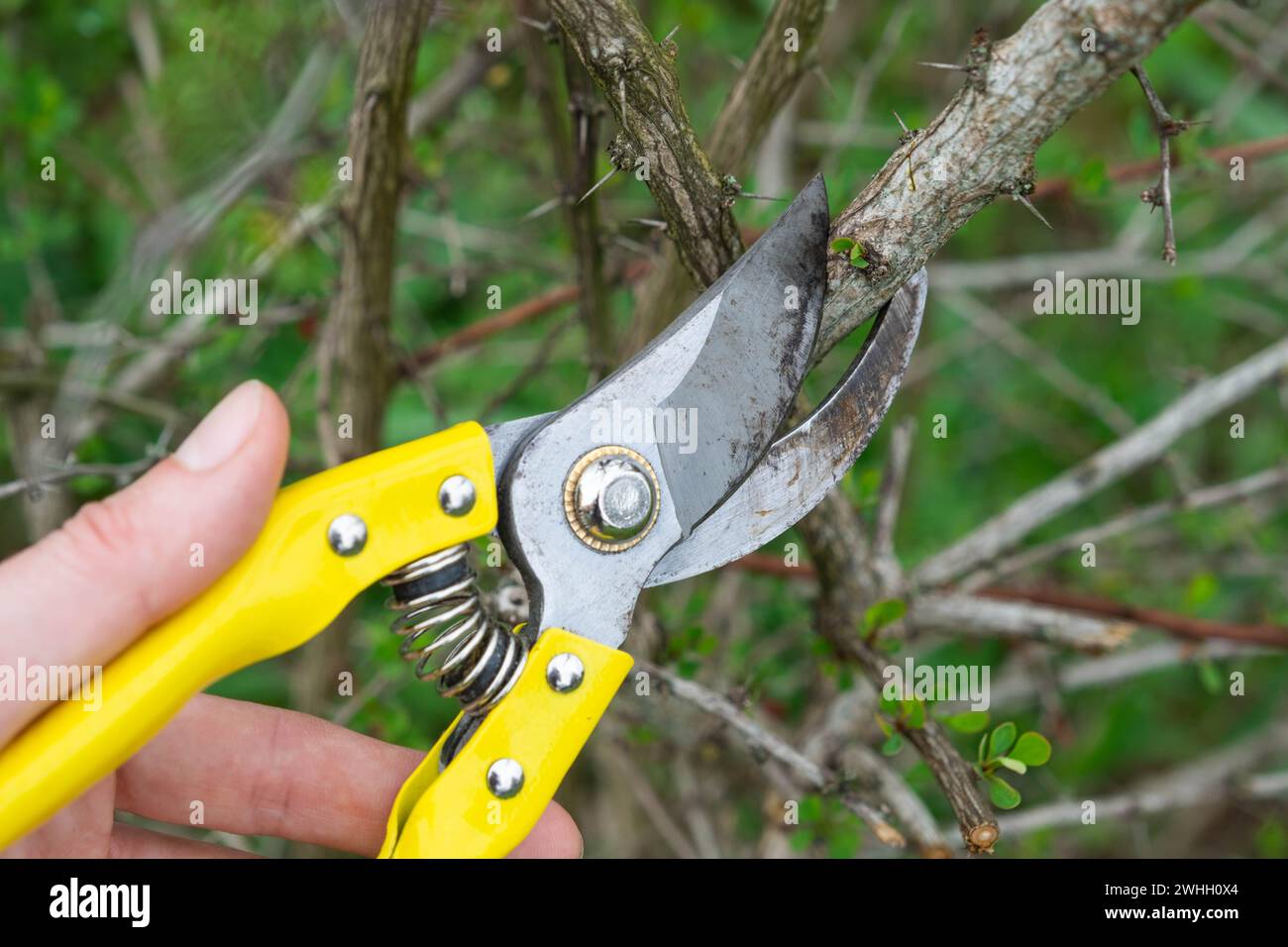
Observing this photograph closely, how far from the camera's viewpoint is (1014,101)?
1.47 metres

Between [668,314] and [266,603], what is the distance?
103 cm

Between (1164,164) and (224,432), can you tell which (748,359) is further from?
(224,432)

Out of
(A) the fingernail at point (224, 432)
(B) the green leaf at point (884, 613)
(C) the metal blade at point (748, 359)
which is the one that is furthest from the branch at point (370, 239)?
(B) the green leaf at point (884, 613)

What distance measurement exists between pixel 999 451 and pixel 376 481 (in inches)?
124

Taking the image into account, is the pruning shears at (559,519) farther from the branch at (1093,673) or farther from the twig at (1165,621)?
the branch at (1093,673)

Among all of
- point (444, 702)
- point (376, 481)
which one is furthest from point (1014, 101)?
point (444, 702)

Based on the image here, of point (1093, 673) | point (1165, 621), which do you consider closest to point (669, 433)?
point (1165, 621)

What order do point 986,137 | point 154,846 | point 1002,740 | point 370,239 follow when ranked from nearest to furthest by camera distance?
point 986,137 → point 1002,740 → point 154,846 → point 370,239

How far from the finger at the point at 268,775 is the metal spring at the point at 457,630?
596 millimetres

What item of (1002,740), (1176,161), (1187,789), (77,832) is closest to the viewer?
(1002,740)

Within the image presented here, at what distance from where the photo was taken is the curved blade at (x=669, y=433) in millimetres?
1724

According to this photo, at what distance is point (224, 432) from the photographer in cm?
169

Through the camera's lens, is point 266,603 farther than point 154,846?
No
